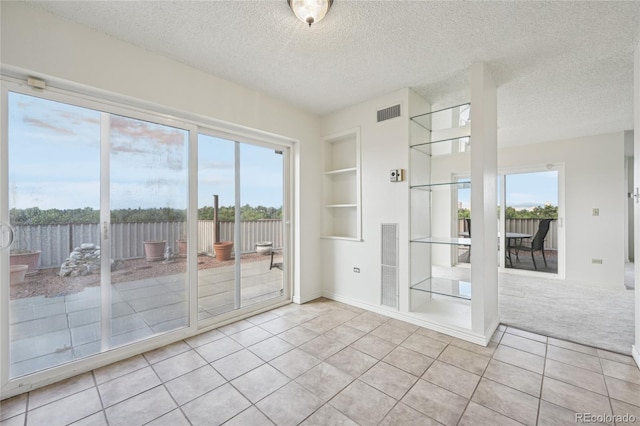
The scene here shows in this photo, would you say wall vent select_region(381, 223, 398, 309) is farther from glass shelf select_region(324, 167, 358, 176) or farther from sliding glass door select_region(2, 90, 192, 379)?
sliding glass door select_region(2, 90, 192, 379)

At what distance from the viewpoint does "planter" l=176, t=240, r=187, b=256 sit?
268 centimetres

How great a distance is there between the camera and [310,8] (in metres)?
1.73

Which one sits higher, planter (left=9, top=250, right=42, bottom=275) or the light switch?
the light switch

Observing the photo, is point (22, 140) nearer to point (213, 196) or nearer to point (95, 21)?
point (95, 21)

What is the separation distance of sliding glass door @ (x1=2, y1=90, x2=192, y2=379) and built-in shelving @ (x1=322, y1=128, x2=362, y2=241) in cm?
196

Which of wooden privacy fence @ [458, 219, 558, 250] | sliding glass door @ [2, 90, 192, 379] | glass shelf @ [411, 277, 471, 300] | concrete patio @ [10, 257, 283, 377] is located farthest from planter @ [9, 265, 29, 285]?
wooden privacy fence @ [458, 219, 558, 250]

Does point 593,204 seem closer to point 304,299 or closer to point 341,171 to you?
point 341,171

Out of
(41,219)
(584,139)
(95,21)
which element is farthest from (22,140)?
(584,139)

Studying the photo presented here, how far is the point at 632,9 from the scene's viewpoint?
6.00ft

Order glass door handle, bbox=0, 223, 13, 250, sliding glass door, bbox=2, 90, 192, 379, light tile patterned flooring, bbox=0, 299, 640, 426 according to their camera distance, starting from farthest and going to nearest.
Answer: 1. sliding glass door, bbox=2, 90, 192, 379
2. glass door handle, bbox=0, 223, 13, 250
3. light tile patterned flooring, bbox=0, 299, 640, 426

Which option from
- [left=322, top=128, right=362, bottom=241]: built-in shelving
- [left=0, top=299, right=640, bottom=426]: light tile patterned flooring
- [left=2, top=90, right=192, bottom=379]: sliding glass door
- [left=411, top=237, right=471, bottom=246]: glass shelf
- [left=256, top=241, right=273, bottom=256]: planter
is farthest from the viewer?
[left=322, top=128, right=362, bottom=241]: built-in shelving

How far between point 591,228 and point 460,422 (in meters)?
5.03

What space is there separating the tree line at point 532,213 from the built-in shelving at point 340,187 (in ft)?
7.99

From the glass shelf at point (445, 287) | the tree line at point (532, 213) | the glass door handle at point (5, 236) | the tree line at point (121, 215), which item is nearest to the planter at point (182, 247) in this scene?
the tree line at point (121, 215)
